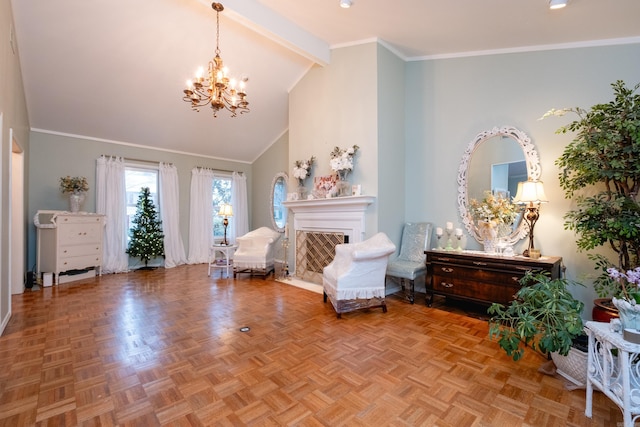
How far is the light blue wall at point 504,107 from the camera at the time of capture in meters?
3.26

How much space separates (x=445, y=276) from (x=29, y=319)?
15.7ft

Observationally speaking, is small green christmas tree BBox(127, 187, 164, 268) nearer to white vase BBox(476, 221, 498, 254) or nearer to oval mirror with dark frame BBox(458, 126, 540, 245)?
oval mirror with dark frame BBox(458, 126, 540, 245)

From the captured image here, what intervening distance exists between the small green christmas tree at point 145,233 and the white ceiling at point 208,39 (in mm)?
1475

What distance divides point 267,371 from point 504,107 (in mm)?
4120

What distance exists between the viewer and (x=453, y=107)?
423 centimetres

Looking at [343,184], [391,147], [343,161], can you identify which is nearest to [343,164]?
[343,161]

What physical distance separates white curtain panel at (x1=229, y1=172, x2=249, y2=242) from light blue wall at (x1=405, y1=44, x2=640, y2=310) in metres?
4.87

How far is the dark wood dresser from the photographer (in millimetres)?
3051

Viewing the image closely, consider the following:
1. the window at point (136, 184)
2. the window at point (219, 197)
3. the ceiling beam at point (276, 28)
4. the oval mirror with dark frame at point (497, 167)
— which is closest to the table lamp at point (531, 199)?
the oval mirror with dark frame at point (497, 167)

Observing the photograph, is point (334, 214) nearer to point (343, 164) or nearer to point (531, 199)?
point (343, 164)

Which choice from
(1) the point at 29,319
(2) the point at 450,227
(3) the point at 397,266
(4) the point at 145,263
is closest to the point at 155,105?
(4) the point at 145,263

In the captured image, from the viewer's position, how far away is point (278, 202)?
24.4 ft

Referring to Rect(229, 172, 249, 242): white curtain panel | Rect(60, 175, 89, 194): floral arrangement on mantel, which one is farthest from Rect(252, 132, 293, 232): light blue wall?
Rect(60, 175, 89, 194): floral arrangement on mantel

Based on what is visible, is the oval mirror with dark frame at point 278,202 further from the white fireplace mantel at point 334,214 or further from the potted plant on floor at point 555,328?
the potted plant on floor at point 555,328
